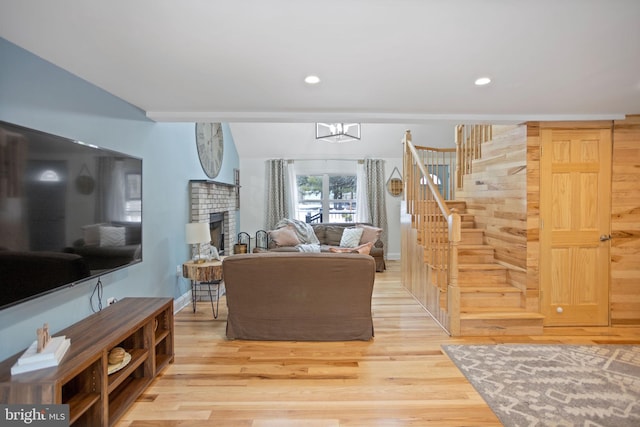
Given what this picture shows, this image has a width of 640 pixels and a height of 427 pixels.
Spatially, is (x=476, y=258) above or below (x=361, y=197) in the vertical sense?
below

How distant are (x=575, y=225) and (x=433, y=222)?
4.47ft

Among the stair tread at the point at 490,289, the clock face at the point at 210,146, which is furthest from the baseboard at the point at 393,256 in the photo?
the clock face at the point at 210,146

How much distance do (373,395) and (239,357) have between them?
115cm

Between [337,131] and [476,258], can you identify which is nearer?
[476,258]

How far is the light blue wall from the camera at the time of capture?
1.90 metres

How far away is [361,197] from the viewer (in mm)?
7273

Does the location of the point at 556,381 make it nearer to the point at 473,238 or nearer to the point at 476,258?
the point at 476,258

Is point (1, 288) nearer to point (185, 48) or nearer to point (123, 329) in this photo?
point (123, 329)

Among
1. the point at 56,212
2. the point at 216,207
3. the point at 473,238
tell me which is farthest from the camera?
the point at 216,207

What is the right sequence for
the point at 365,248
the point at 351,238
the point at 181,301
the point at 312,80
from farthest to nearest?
the point at 351,238, the point at 365,248, the point at 181,301, the point at 312,80

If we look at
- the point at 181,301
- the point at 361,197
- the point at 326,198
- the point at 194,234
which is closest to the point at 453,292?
the point at 194,234

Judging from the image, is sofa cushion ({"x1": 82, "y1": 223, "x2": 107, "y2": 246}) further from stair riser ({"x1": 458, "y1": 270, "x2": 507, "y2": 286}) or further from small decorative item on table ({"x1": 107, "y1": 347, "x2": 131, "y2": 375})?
stair riser ({"x1": 458, "y1": 270, "x2": 507, "y2": 286})

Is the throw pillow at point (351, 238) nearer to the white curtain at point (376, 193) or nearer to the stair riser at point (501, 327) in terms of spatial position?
the white curtain at point (376, 193)

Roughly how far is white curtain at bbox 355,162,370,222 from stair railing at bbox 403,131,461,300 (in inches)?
95.4
